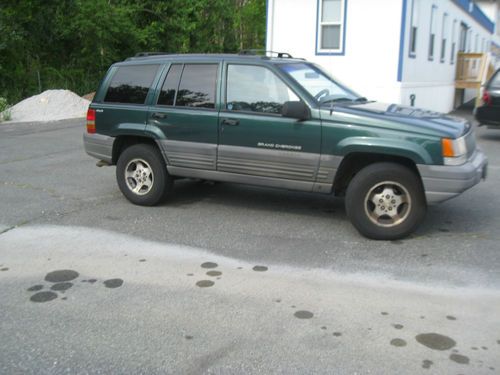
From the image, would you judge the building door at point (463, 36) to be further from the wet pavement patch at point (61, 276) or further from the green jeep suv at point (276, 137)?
the wet pavement patch at point (61, 276)

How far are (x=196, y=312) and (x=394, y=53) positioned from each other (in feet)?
41.0

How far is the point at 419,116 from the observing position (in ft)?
18.6

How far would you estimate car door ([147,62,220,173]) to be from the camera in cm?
624

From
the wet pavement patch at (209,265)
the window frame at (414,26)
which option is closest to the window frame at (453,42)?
the window frame at (414,26)

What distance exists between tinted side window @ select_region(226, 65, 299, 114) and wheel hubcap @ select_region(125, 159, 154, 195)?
1.40m

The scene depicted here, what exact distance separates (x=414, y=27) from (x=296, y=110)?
11704mm

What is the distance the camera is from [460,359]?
333 centimetres

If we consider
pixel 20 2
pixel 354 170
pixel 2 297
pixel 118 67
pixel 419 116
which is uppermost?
pixel 20 2

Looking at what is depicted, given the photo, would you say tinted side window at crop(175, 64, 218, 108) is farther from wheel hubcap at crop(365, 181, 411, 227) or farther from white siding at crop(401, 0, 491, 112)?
white siding at crop(401, 0, 491, 112)

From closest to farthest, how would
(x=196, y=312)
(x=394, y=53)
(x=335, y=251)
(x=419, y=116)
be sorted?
(x=196, y=312), (x=335, y=251), (x=419, y=116), (x=394, y=53)

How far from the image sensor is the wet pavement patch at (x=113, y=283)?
443cm

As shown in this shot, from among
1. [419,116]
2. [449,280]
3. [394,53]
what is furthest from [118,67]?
[394,53]

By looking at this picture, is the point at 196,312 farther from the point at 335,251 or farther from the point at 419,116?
the point at 419,116

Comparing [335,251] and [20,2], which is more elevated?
[20,2]
